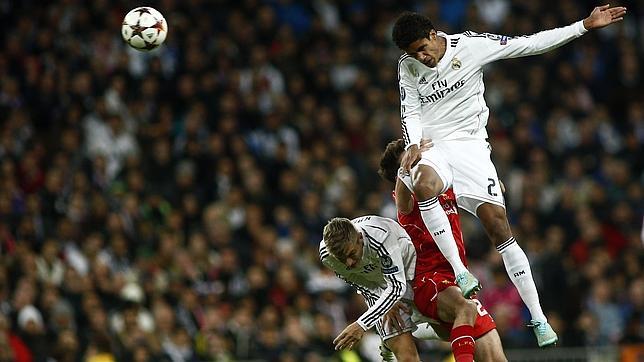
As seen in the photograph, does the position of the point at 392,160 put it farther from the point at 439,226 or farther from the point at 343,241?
the point at 343,241

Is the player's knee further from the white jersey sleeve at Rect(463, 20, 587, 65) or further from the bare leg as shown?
the white jersey sleeve at Rect(463, 20, 587, 65)

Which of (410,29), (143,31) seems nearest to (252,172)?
(143,31)

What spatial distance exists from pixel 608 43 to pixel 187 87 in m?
7.22

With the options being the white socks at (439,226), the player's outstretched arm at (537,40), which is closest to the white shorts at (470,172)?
the white socks at (439,226)

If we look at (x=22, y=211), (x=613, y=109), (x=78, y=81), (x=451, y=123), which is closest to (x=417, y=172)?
(x=451, y=123)

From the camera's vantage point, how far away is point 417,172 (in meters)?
9.48

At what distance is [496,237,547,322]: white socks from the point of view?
981 centimetres

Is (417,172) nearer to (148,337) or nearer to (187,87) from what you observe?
(148,337)

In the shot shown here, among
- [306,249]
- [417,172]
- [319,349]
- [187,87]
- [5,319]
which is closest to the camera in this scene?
[417,172]

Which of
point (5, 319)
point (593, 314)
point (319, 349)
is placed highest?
point (5, 319)

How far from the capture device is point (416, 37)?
9461 millimetres

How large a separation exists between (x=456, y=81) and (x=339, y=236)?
1468mm

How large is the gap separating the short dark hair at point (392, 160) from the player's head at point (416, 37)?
775 millimetres

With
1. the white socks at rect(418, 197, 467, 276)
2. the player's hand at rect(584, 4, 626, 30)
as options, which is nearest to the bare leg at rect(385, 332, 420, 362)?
the white socks at rect(418, 197, 467, 276)
